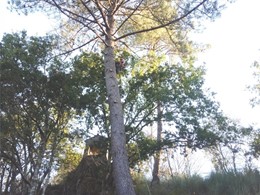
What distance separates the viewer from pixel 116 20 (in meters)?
Result: 8.20

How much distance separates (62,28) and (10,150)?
331 cm

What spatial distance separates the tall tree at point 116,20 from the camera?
582 cm

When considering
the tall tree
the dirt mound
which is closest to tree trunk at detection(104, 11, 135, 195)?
the tall tree

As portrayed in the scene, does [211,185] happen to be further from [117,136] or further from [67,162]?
[67,162]

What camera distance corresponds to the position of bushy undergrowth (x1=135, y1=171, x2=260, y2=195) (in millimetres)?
6762

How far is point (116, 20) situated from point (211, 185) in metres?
4.40

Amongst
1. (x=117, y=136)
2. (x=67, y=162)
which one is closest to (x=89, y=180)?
(x=67, y=162)

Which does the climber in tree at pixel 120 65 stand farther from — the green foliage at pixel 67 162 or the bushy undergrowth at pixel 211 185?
the bushy undergrowth at pixel 211 185

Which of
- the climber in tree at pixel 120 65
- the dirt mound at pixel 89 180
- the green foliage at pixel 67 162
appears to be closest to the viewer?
the dirt mound at pixel 89 180

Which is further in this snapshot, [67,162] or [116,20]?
[67,162]

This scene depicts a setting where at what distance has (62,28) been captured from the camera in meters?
8.49

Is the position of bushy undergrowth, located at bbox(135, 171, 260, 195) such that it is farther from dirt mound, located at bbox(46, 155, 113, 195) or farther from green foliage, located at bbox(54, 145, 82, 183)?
green foliage, located at bbox(54, 145, 82, 183)

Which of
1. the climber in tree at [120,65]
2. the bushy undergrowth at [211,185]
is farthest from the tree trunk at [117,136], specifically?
the bushy undergrowth at [211,185]

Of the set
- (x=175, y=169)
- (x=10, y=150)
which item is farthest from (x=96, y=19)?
(x=175, y=169)
